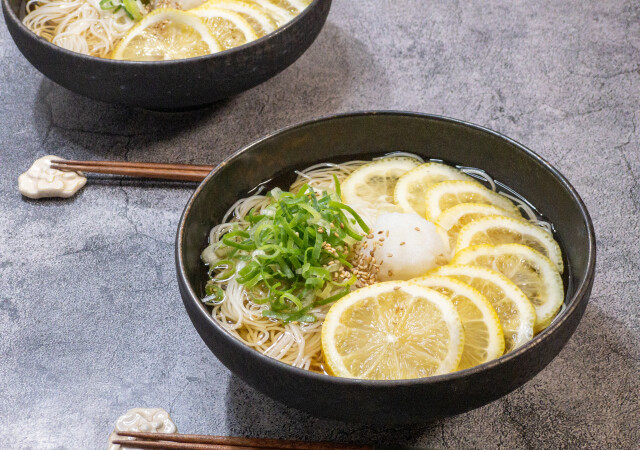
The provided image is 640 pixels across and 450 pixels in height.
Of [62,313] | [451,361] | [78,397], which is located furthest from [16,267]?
[451,361]

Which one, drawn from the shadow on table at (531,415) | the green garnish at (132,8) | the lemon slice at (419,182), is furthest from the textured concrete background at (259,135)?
the lemon slice at (419,182)

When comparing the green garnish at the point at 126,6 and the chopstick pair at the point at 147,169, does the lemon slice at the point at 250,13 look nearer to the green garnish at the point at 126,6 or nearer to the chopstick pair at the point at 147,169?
the green garnish at the point at 126,6

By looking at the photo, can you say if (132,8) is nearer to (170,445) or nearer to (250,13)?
(250,13)

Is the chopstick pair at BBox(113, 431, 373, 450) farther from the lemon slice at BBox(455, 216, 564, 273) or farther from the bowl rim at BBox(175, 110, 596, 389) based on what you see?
the lemon slice at BBox(455, 216, 564, 273)

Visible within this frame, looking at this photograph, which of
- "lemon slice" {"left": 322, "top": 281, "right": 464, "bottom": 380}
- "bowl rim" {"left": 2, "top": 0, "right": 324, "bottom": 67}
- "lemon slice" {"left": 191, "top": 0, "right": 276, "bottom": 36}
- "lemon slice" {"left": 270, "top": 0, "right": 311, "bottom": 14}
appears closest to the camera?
"lemon slice" {"left": 322, "top": 281, "right": 464, "bottom": 380}

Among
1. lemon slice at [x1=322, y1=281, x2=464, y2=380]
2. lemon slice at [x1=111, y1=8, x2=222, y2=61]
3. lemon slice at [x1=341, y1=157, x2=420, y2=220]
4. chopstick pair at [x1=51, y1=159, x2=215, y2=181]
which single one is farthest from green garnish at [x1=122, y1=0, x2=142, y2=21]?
lemon slice at [x1=322, y1=281, x2=464, y2=380]

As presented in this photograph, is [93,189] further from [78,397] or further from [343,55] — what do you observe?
[343,55]

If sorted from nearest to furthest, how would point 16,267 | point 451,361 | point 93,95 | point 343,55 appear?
point 451,361 → point 16,267 → point 93,95 → point 343,55
